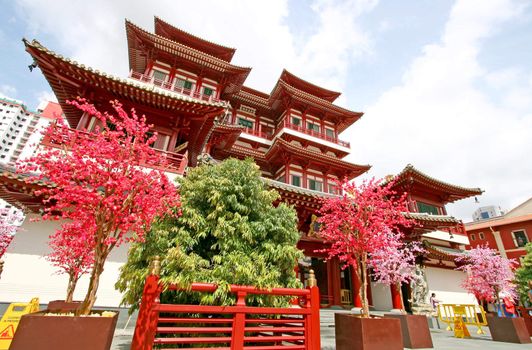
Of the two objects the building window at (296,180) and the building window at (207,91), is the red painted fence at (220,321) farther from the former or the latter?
the building window at (207,91)

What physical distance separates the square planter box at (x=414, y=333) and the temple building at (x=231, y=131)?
4577 mm

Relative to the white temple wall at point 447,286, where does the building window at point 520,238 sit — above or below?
above

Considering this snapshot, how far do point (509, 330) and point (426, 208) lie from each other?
43.2ft

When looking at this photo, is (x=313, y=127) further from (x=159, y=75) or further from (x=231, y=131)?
(x=159, y=75)

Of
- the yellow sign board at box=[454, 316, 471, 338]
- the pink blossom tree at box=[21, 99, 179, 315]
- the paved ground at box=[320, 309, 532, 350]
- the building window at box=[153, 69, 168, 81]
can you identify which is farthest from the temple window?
the yellow sign board at box=[454, 316, 471, 338]

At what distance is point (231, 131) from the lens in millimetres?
16016

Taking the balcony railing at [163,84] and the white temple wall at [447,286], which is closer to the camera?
the balcony railing at [163,84]

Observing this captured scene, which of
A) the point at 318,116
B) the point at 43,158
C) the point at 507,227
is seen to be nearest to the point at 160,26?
the point at 318,116

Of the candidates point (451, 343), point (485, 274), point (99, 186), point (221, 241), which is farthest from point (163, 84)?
point (485, 274)

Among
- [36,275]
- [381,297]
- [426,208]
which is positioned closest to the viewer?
[36,275]

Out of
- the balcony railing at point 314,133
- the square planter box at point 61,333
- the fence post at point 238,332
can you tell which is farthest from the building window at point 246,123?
the square planter box at point 61,333

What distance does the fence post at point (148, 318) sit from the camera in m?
3.04

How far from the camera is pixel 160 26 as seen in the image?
57.8 feet

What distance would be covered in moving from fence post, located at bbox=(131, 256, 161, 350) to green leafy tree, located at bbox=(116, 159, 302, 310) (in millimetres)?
391
